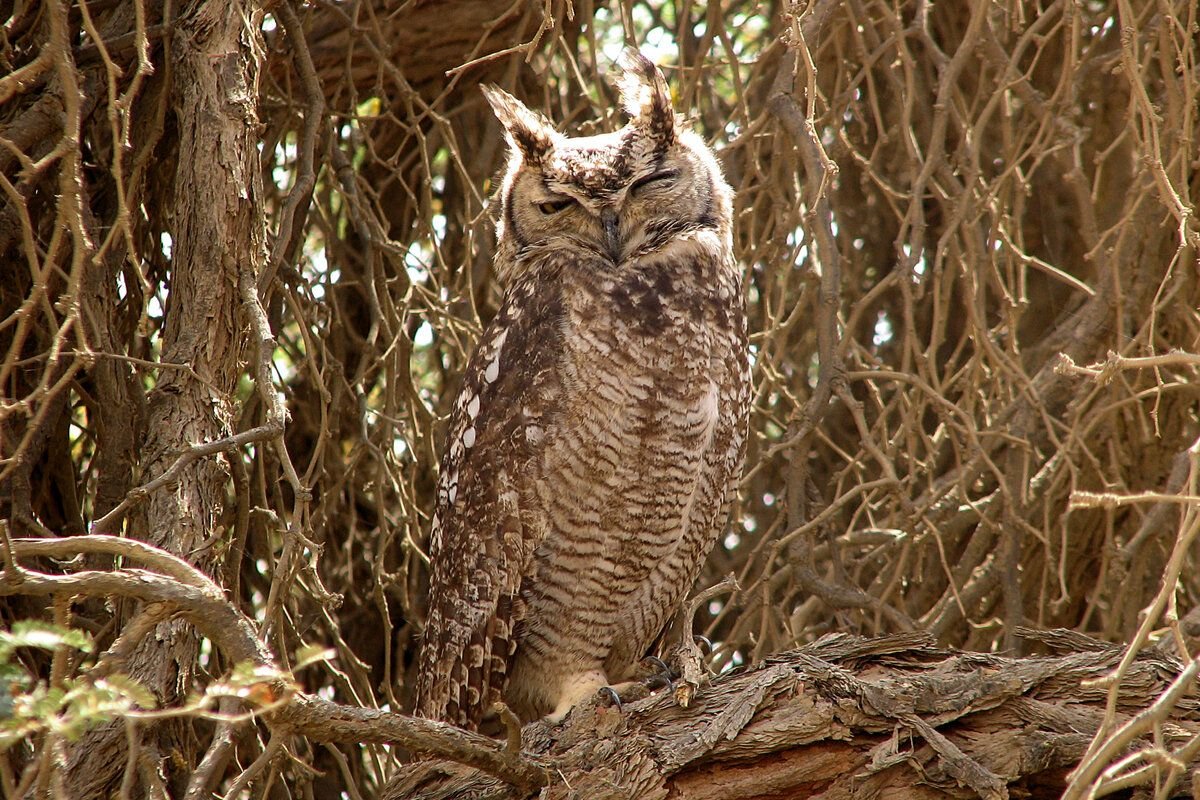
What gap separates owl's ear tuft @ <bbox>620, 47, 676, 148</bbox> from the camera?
2793 millimetres

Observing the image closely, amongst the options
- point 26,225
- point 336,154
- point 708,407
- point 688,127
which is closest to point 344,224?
point 336,154

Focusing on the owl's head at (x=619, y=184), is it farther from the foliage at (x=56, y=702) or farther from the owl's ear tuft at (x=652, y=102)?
the foliage at (x=56, y=702)

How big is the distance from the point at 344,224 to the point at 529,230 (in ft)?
2.53

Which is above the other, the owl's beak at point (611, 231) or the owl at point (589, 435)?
the owl's beak at point (611, 231)

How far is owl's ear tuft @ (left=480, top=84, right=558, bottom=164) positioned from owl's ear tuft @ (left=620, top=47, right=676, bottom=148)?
213mm

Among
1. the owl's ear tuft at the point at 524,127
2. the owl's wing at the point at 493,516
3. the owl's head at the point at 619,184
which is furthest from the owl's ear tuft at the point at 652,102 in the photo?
the owl's wing at the point at 493,516

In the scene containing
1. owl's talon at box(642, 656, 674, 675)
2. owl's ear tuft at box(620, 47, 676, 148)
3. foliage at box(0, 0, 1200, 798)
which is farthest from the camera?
owl's ear tuft at box(620, 47, 676, 148)

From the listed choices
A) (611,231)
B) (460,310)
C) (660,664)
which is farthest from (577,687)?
(460,310)

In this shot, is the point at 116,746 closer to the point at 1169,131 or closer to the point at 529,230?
the point at 529,230

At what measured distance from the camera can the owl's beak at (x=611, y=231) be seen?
2.66m

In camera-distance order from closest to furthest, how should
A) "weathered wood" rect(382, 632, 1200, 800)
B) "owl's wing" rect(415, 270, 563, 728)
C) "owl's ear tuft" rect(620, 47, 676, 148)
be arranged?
"weathered wood" rect(382, 632, 1200, 800) < "owl's wing" rect(415, 270, 563, 728) < "owl's ear tuft" rect(620, 47, 676, 148)

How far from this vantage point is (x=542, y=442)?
253 centimetres

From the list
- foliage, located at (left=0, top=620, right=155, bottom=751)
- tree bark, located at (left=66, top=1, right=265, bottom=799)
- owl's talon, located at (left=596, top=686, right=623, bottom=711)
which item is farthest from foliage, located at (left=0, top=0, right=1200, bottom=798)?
owl's talon, located at (left=596, top=686, right=623, bottom=711)

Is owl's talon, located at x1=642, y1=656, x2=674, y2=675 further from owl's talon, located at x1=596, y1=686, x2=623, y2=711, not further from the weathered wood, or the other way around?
the weathered wood
